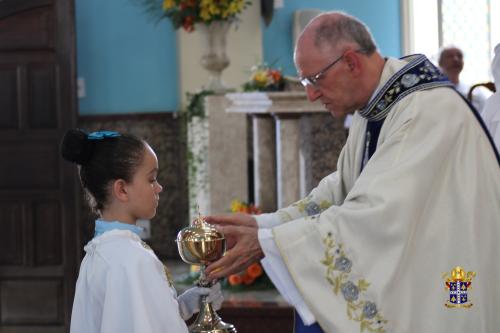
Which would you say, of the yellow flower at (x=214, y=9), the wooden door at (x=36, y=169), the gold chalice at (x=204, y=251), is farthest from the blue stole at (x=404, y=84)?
the wooden door at (x=36, y=169)

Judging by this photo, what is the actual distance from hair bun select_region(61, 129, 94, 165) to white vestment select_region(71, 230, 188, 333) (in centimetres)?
29

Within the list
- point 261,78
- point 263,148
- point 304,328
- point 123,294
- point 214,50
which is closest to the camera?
point 123,294

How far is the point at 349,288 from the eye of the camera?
3.05 meters

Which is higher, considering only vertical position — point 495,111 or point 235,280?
point 495,111

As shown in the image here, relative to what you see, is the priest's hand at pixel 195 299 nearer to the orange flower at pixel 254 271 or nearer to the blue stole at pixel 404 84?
the blue stole at pixel 404 84

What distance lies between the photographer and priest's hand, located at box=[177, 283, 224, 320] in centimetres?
304

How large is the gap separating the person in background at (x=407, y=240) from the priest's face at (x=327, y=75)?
0.69 feet

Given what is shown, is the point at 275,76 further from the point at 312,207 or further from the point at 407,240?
the point at 407,240

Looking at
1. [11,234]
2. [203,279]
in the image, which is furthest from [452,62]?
[203,279]

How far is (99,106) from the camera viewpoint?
28.7 feet

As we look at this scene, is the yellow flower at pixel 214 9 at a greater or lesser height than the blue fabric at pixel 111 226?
greater

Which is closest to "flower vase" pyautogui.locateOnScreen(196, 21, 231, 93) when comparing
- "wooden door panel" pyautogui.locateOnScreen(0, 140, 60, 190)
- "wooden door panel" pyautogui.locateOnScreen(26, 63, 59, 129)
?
"wooden door panel" pyautogui.locateOnScreen(26, 63, 59, 129)

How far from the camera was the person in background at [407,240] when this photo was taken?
3.01 meters

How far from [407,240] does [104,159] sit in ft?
3.21
